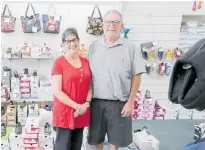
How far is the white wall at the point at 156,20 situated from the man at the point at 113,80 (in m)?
2.10

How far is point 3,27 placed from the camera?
355 centimetres

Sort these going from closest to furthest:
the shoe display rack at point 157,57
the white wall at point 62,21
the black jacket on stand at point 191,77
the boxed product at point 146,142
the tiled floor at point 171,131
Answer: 1. the black jacket on stand at point 191,77
2. the boxed product at point 146,142
3. the tiled floor at point 171,131
4. the white wall at point 62,21
5. the shoe display rack at point 157,57

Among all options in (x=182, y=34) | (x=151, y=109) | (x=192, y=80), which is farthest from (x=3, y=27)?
(x=192, y=80)

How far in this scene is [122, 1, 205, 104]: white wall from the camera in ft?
13.7

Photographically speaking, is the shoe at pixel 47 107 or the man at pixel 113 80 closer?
the man at pixel 113 80

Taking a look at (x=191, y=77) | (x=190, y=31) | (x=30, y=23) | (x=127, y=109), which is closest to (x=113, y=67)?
(x=127, y=109)

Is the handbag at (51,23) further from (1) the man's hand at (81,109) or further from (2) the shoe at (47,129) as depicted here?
(1) the man's hand at (81,109)

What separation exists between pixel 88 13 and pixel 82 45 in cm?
51

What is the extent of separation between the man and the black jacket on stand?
1.43m

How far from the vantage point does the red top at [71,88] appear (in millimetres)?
2053

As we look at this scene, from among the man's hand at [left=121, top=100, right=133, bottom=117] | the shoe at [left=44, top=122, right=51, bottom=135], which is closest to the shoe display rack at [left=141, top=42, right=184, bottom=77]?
the shoe at [left=44, top=122, right=51, bottom=135]

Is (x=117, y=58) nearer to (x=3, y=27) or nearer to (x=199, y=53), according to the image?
(x=199, y=53)

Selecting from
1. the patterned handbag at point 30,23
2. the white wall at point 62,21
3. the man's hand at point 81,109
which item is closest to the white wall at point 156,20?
the white wall at point 62,21

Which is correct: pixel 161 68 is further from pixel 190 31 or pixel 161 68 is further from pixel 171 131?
pixel 171 131
